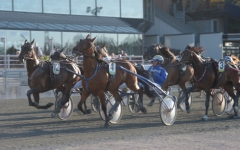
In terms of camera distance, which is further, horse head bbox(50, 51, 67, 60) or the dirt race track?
horse head bbox(50, 51, 67, 60)

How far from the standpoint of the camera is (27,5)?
29109 millimetres

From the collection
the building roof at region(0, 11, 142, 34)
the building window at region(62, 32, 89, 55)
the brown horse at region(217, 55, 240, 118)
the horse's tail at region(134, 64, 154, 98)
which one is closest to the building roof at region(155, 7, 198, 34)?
the building roof at region(0, 11, 142, 34)

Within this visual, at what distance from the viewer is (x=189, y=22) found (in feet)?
147

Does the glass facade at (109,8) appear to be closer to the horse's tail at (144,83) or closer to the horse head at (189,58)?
the horse head at (189,58)

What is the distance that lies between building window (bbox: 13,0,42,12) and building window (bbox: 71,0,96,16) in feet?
8.60

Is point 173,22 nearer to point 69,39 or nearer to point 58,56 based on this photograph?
point 69,39

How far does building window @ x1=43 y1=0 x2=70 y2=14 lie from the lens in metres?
30.1

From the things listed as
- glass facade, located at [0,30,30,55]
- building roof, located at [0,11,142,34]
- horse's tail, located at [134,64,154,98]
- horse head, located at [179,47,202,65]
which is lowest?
horse's tail, located at [134,64,154,98]

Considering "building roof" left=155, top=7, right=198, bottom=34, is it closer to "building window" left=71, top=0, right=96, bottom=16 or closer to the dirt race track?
"building window" left=71, top=0, right=96, bottom=16

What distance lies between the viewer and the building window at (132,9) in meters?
34.5

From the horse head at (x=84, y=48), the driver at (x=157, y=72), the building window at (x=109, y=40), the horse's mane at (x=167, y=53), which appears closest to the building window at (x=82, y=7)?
the building window at (x=109, y=40)

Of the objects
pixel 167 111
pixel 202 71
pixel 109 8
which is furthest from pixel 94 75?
pixel 109 8

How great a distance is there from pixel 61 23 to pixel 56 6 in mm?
1290

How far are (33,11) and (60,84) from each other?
1738cm
